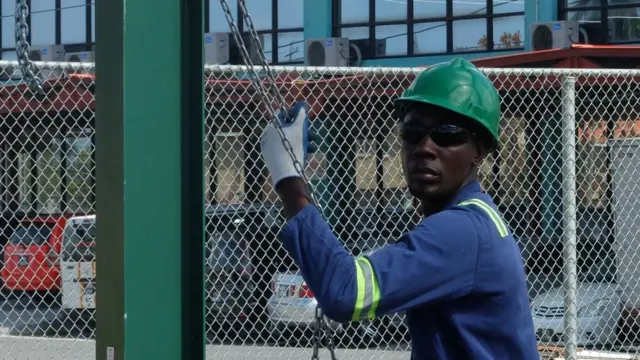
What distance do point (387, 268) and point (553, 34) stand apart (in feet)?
52.0

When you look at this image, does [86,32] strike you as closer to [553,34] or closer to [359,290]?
[553,34]

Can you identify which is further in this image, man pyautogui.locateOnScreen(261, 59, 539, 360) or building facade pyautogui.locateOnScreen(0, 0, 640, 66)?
building facade pyautogui.locateOnScreen(0, 0, 640, 66)

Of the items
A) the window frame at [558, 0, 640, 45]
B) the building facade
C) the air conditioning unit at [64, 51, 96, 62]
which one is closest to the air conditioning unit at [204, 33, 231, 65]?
the building facade

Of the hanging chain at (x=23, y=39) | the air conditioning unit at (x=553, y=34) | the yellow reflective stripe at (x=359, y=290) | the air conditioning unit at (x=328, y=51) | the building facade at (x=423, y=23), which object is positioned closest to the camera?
the yellow reflective stripe at (x=359, y=290)

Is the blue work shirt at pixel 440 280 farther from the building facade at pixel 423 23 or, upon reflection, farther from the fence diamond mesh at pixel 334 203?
the building facade at pixel 423 23

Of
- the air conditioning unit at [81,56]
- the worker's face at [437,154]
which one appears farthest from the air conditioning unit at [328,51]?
the worker's face at [437,154]

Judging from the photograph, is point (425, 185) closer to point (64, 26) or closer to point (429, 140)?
point (429, 140)

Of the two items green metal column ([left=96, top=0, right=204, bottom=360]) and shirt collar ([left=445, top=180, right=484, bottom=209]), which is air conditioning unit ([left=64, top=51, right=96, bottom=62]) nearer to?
green metal column ([left=96, top=0, right=204, bottom=360])

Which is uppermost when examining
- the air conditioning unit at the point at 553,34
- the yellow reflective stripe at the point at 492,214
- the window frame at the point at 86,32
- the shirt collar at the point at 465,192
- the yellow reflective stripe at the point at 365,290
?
the window frame at the point at 86,32

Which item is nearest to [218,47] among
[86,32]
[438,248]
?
[86,32]

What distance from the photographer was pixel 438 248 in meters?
2.21

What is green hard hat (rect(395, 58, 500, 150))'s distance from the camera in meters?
2.41

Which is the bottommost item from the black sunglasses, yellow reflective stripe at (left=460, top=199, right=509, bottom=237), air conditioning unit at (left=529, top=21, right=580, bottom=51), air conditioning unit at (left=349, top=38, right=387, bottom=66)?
yellow reflective stripe at (left=460, top=199, right=509, bottom=237)

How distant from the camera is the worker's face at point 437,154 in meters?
2.39
